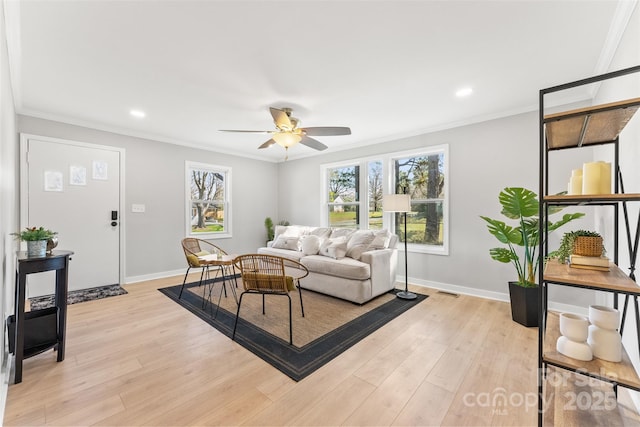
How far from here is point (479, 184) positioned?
3.68 m

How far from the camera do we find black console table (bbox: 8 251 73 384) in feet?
6.12

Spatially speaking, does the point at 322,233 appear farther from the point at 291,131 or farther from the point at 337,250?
the point at 291,131

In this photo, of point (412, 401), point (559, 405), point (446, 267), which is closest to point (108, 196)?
point (412, 401)

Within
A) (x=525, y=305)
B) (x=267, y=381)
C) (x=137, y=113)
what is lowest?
(x=267, y=381)

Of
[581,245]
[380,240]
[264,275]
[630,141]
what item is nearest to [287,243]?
[380,240]

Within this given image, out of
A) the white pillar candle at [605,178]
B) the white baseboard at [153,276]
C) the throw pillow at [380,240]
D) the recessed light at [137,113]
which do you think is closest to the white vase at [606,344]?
the white pillar candle at [605,178]

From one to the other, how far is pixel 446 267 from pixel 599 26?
2993mm

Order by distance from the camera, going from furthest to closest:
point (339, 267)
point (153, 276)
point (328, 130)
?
point (153, 276)
point (339, 267)
point (328, 130)

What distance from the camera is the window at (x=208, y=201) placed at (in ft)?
16.7

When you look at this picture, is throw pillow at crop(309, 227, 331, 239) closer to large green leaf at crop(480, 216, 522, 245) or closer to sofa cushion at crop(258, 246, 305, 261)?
sofa cushion at crop(258, 246, 305, 261)

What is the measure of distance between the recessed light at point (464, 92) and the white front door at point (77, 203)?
Answer: 494 cm

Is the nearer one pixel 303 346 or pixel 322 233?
pixel 303 346

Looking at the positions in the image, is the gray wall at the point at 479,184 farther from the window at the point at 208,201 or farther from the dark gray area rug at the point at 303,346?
the window at the point at 208,201

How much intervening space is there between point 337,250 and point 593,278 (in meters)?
2.71
